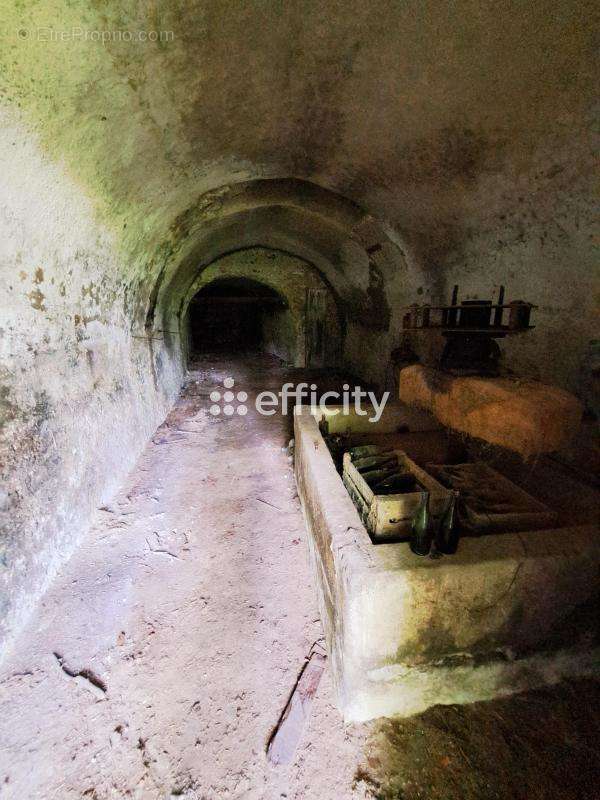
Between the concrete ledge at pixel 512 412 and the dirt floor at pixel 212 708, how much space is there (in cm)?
166

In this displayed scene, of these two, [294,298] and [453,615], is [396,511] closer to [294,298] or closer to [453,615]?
[453,615]

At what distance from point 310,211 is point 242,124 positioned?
2.67 meters

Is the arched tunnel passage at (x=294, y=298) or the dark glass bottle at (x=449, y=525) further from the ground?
the arched tunnel passage at (x=294, y=298)

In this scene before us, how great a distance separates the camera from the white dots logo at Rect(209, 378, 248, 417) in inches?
311

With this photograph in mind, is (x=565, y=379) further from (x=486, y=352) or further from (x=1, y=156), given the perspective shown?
(x=1, y=156)

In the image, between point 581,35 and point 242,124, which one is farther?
point 242,124

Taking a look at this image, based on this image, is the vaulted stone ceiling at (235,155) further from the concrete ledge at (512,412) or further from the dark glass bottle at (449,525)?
the dark glass bottle at (449,525)

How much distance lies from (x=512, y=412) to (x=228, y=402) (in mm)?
7104

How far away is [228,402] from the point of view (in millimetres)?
8672

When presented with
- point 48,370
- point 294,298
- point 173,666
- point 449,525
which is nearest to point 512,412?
point 449,525

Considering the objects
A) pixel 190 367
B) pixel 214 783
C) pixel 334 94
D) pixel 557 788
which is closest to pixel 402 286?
pixel 334 94

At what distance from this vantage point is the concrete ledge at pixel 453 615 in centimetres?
203

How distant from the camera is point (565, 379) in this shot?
3.29 meters

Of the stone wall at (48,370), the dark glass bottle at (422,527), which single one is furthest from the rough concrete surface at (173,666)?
the dark glass bottle at (422,527)
